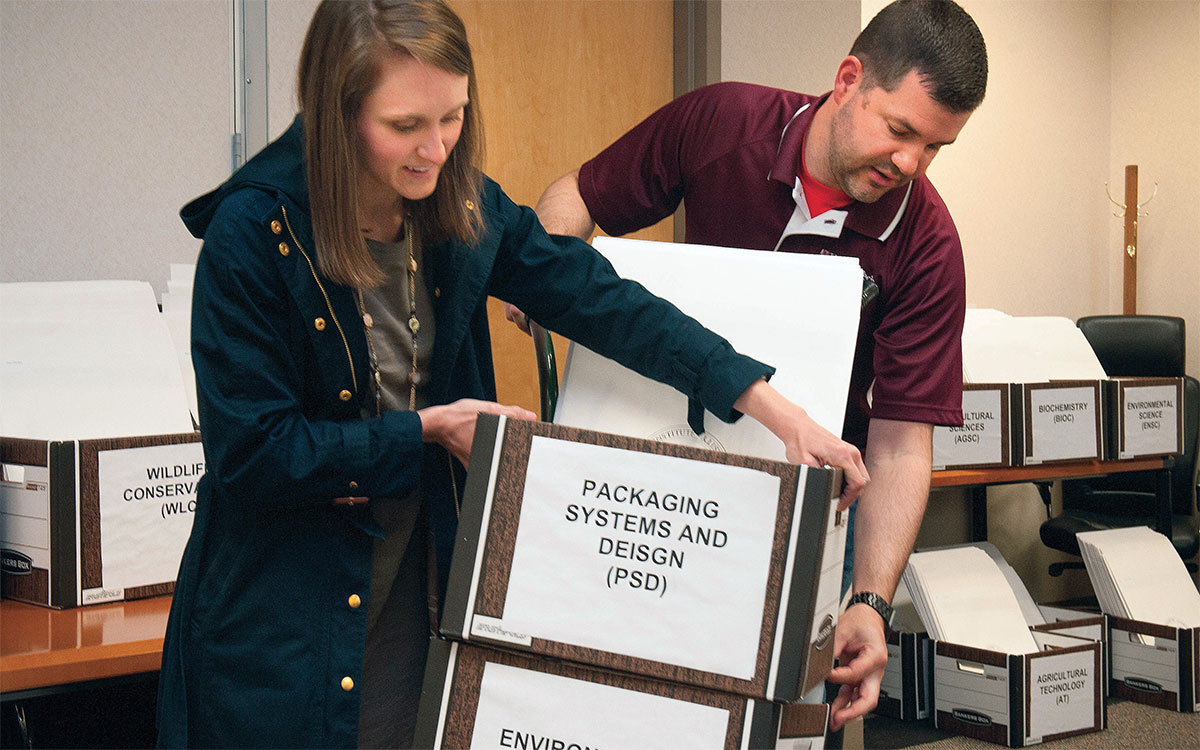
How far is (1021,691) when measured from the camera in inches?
105

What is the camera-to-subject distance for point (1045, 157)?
4.43 meters

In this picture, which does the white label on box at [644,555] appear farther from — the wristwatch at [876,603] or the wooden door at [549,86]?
the wooden door at [549,86]

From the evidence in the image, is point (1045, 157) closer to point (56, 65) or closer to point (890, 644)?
point (890, 644)

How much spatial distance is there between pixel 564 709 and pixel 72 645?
785 millimetres

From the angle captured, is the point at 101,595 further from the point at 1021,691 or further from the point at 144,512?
the point at 1021,691

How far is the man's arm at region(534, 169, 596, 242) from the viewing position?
1.51m

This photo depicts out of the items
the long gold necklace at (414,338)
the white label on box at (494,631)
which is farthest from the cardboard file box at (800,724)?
the long gold necklace at (414,338)

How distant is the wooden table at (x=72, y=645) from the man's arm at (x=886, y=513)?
36.2 inches

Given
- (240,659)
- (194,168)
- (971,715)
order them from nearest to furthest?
(240,659) < (194,168) < (971,715)

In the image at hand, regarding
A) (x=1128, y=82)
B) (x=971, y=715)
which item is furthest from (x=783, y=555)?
(x=1128, y=82)

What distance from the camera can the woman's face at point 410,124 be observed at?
0.98m

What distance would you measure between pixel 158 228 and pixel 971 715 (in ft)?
8.01

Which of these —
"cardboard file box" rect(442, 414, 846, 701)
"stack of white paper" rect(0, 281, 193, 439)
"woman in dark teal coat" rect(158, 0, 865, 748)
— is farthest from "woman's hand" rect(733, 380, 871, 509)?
"stack of white paper" rect(0, 281, 193, 439)

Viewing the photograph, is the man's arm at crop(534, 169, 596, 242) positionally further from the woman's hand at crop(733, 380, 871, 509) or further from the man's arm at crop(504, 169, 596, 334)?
the woman's hand at crop(733, 380, 871, 509)
